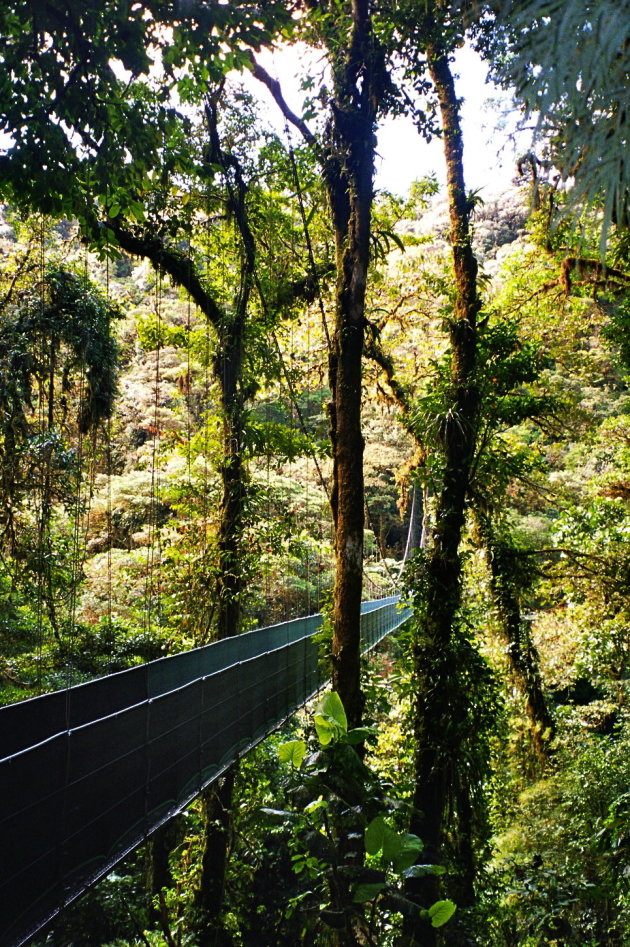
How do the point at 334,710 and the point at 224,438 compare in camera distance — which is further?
the point at 224,438

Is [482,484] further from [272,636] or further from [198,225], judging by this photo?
[198,225]

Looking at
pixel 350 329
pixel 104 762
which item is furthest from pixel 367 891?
pixel 350 329

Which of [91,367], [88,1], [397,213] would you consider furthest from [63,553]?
[397,213]

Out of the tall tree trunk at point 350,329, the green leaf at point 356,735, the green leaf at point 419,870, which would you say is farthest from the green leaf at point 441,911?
the tall tree trunk at point 350,329

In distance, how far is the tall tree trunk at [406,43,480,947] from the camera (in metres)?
3.59

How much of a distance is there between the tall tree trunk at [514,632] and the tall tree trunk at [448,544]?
A: 2.15ft

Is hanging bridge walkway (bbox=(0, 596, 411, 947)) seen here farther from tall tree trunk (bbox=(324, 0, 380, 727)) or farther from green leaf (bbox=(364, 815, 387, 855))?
green leaf (bbox=(364, 815, 387, 855))

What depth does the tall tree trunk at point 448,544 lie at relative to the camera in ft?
11.8

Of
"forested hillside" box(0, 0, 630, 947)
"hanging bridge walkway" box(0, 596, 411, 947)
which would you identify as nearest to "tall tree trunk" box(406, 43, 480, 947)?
"forested hillside" box(0, 0, 630, 947)

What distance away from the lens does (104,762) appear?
5.96 feet

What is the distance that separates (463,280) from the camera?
4176mm

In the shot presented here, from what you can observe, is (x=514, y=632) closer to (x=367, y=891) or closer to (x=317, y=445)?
(x=317, y=445)

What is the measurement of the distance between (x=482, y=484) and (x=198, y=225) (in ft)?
Answer: 7.77

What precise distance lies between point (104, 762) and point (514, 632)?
3558 millimetres
